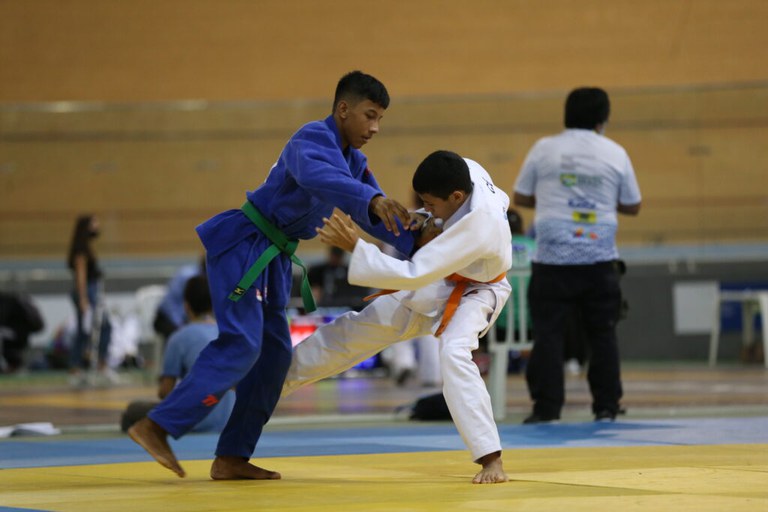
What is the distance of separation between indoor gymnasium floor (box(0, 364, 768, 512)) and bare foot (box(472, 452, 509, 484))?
0.15 ft

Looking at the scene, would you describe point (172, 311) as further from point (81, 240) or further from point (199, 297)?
point (199, 297)

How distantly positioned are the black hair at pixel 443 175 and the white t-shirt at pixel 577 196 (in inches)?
92.0

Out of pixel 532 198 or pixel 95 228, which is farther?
pixel 95 228

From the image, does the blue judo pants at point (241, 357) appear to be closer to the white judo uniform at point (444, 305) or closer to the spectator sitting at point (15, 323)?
the white judo uniform at point (444, 305)

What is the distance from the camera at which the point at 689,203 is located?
14023 millimetres

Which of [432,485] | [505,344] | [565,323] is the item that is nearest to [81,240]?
[505,344]

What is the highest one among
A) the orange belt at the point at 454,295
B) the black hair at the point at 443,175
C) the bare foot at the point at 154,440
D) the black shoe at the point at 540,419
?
the black hair at the point at 443,175

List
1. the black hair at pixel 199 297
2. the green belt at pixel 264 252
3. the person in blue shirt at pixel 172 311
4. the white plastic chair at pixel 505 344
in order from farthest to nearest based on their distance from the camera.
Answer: the person in blue shirt at pixel 172 311 → the white plastic chair at pixel 505 344 → the black hair at pixel 199 297 → the green belt at pixel 264 252

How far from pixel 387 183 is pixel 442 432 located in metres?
8.56

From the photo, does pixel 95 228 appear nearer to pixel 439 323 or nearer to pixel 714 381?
pixel 714 381

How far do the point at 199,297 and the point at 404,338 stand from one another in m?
2.70

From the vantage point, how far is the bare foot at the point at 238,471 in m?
4.27

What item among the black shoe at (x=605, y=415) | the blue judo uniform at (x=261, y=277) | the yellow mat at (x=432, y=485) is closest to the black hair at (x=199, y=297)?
the yellow mat at (x=432, y=485)

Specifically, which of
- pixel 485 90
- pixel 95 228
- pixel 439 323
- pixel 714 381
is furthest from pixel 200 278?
pixel 485 90
